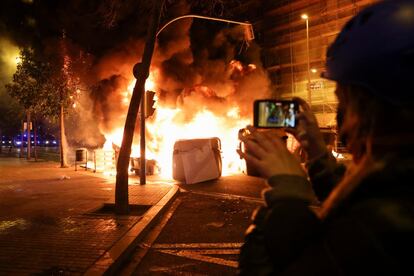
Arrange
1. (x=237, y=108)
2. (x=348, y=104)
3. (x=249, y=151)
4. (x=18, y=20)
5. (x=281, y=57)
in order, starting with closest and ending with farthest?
(x=348, y=104) < (x=249, y=151) < (x=18, y=20) < (x=237, y=108) < (x=281, y=57)

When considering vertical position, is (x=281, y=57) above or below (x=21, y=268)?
above

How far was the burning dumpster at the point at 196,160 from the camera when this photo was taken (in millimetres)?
13141

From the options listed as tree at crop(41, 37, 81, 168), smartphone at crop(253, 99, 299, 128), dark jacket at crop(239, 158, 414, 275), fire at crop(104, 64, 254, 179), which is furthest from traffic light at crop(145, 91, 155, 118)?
dark jacket at crop(239, 158, 414, 275)

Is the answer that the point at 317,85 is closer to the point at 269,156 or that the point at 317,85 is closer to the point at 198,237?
the point at 198,237

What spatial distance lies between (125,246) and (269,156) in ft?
15.2

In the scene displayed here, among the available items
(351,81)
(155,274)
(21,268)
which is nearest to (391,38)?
(351,81)

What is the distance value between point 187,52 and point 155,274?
16.5m

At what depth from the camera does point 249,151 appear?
4.72ft

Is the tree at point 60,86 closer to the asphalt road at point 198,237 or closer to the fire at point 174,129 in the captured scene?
the fire at point 174,129

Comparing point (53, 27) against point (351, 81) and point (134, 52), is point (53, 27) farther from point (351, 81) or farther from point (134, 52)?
point (351, 81)

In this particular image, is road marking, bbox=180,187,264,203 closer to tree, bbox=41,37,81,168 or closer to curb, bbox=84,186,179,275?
curb, bbox=84,186,179,275

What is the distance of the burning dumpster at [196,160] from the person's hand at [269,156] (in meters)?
11.7

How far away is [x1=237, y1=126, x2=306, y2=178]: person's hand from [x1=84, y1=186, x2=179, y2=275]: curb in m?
3.61

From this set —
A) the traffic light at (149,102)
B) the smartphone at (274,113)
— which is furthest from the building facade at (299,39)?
the smartphone at (274,113)
